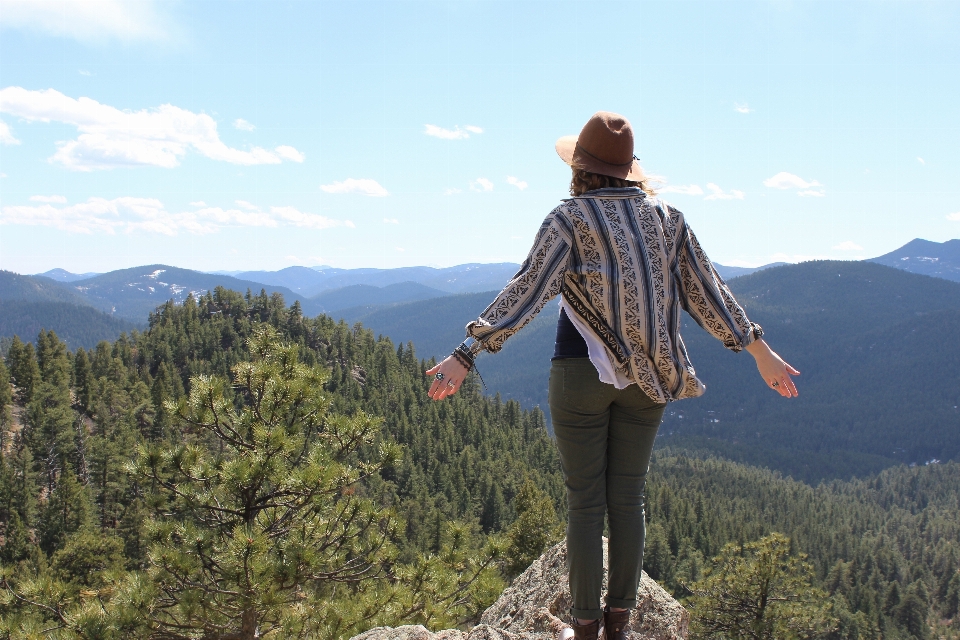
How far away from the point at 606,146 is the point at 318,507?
18.7ft

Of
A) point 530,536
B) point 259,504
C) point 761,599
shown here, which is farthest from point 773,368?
point 530,536

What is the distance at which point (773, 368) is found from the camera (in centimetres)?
361

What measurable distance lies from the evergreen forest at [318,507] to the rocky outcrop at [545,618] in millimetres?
2013

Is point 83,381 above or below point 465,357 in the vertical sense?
below

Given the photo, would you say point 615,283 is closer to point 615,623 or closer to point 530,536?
point 615,623

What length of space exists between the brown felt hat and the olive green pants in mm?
985

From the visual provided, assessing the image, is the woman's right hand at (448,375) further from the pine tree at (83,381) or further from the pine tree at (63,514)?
the pine tree at (83,381)

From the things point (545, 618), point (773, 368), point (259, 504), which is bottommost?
point (545, 618)

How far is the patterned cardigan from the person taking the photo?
3.02m

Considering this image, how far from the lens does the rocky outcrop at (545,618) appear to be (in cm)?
471

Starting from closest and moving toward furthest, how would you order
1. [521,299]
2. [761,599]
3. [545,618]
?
[521,299], [545,618], [761,599]

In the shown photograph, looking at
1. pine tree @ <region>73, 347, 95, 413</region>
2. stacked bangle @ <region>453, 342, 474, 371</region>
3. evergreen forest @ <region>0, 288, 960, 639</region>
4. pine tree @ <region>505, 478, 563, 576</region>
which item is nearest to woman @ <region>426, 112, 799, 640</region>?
stacked bangle @ <region>453, 342, 474, 371</region>

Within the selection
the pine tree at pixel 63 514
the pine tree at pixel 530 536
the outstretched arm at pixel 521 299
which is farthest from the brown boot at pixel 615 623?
the pine tree at pixel 63 514

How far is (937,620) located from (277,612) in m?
110
